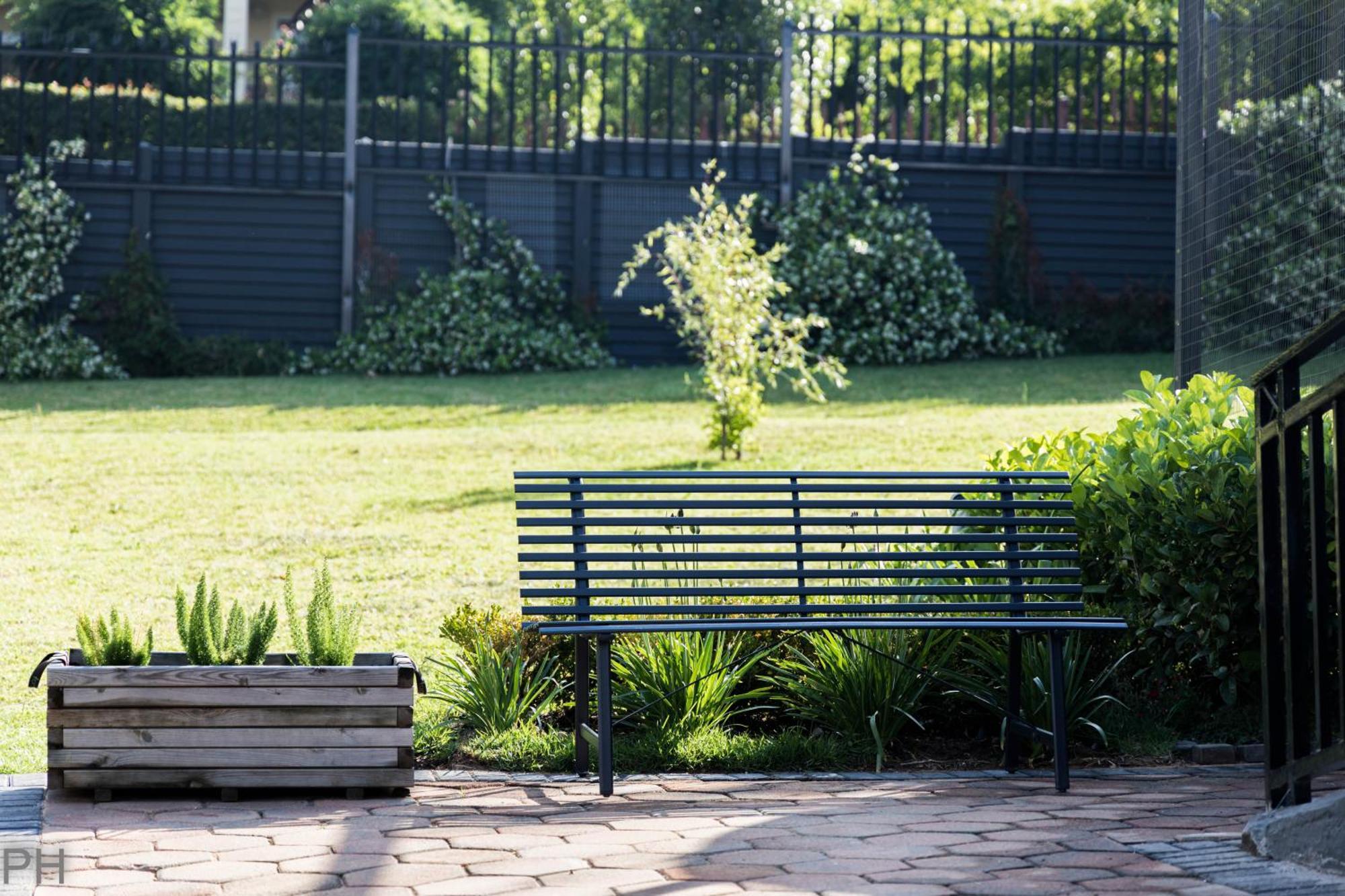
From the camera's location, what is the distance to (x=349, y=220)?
1441cm

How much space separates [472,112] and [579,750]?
1817cm

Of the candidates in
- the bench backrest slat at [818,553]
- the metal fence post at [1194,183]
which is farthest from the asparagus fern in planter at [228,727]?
the metal fence post at [1194,183]

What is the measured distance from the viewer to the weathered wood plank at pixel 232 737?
14.0 ft

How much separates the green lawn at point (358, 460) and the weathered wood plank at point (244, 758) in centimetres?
69

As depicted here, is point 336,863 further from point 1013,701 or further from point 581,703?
point 1013,701

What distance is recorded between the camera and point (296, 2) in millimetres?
35719

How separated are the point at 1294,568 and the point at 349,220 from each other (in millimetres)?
11677

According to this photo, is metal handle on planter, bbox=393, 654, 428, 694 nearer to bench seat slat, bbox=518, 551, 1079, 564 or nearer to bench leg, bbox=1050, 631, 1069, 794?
bench seat slat, bbox=518, 551, 1079, 564

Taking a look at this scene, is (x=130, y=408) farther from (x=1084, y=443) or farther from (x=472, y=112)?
(x=472, y=112)

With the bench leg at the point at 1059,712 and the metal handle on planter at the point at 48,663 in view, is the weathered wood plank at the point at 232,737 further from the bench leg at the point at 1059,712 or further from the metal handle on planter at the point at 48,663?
the bench leg at the point at 1059,712

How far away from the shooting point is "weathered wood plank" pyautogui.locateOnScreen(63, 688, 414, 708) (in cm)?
429

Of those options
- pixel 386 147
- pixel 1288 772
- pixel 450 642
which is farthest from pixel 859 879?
pixel 386 147

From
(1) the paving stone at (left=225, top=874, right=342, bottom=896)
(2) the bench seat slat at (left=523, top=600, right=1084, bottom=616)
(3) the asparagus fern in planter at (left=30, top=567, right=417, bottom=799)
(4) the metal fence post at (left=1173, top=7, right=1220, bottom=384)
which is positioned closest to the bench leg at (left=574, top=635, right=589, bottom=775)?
(2) the bench seat slat at (left=523, top=600, right=1084, bottom=616)

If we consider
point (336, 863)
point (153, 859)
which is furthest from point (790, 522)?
point (153, 859)
